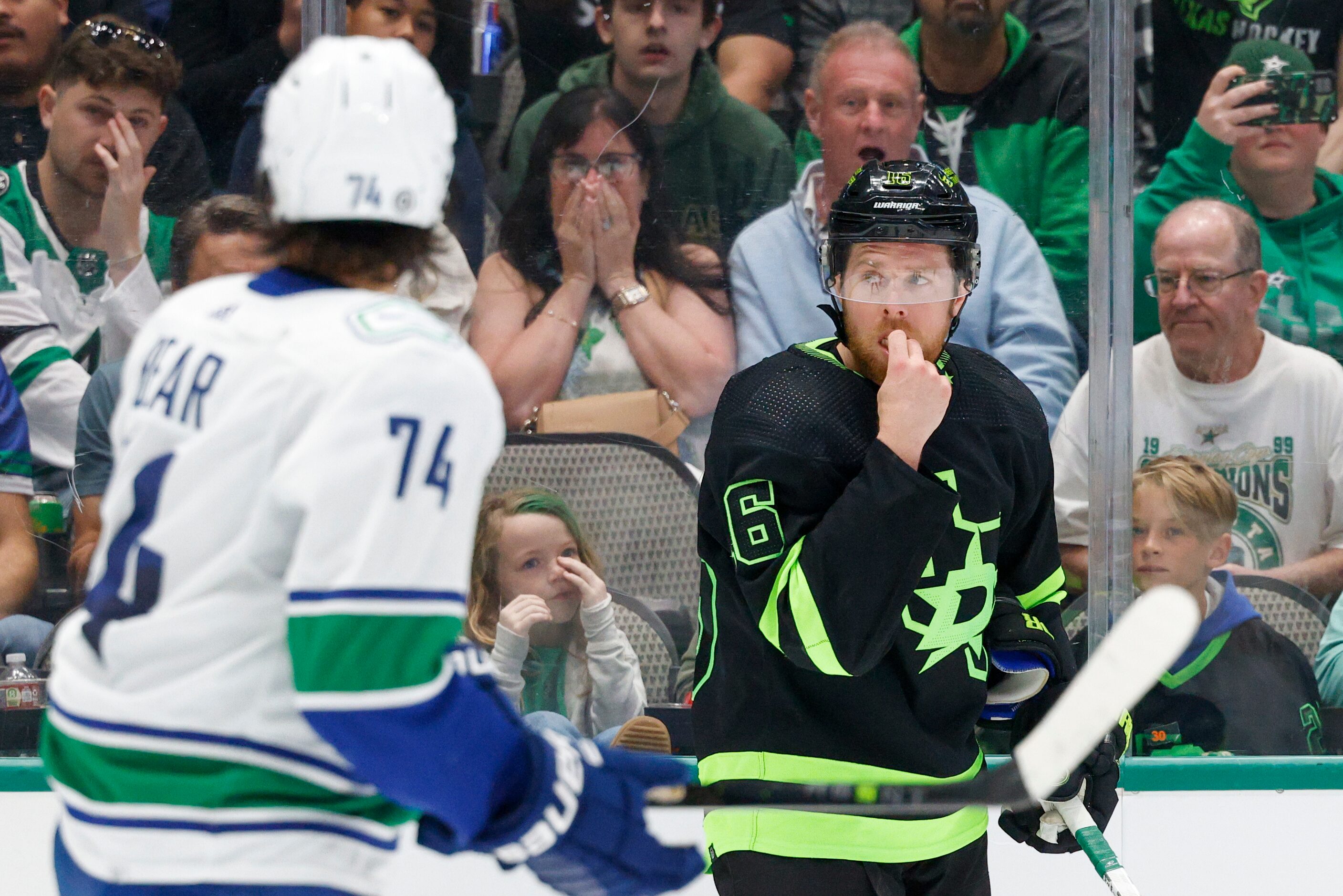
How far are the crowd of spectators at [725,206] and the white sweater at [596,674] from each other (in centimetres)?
42

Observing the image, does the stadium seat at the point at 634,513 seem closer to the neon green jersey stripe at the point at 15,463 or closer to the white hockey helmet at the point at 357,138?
the neon green jersey stripe at the point at 15,463

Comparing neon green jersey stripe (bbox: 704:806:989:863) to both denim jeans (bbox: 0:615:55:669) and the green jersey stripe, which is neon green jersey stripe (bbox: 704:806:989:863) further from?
denim jeans (bbox: 0:615:55:669)

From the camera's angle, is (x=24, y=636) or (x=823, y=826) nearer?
(x=823, y=826)

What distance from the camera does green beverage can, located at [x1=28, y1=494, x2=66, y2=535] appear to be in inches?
→ 120

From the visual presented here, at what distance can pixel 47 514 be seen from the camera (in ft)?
10.0

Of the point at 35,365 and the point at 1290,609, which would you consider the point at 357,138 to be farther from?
the point at 1290,609

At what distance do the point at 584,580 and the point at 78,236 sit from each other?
1.22 m

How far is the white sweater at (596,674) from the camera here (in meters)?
3.02

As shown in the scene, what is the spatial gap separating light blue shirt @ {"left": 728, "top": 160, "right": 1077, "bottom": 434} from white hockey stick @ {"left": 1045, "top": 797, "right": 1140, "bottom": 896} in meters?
1.13

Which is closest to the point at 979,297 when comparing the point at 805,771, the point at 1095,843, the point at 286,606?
the point at 1095,843

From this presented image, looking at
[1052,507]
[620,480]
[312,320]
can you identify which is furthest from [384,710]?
[620,480]

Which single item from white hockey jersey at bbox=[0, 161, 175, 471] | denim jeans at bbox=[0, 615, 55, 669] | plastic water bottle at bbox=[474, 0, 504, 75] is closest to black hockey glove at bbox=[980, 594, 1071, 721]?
plastic water bottle at bbox=[474, 0, 504, 75]

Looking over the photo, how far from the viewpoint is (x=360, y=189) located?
3.75 feet

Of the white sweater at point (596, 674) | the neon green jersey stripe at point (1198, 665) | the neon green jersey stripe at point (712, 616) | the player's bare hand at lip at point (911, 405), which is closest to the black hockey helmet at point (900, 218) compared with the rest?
the player's bare hand at lip at point (911, 405)
